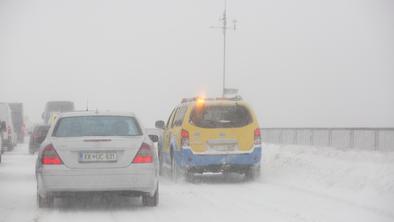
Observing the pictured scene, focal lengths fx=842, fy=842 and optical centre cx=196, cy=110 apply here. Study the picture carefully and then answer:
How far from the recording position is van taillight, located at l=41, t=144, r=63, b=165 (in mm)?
11633

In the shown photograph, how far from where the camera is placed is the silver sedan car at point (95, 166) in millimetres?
11570

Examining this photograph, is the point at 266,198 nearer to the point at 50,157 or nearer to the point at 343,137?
the point at 50,157

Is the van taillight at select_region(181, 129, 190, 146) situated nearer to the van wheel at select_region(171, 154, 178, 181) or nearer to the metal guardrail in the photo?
the van wheel at select_region(171, 154, 178, 181)

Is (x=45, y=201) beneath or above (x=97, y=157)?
beneath

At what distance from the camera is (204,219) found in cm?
1084

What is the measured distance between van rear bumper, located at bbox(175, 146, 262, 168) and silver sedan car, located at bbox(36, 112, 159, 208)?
5.23 m

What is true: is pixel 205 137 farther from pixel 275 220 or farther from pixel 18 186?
pixel 275 220

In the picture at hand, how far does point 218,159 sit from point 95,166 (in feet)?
19.8

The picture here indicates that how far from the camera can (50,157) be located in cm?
1166

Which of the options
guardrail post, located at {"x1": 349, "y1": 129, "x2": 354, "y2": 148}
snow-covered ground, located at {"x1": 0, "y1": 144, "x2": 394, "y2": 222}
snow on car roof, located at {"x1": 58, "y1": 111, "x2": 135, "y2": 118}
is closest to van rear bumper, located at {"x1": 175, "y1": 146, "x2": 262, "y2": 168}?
snow-covered ground, located at {"x1": 0, "y1": 144, "x2": 394, "y2": 222}

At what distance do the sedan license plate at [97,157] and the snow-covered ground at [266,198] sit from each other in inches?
29.1

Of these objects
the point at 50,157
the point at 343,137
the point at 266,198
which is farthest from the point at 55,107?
the point at 50,157

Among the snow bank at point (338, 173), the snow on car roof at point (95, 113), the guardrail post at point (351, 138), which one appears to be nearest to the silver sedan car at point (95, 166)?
the snow on car roof at point (95, 113)

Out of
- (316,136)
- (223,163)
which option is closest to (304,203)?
(223,163)
